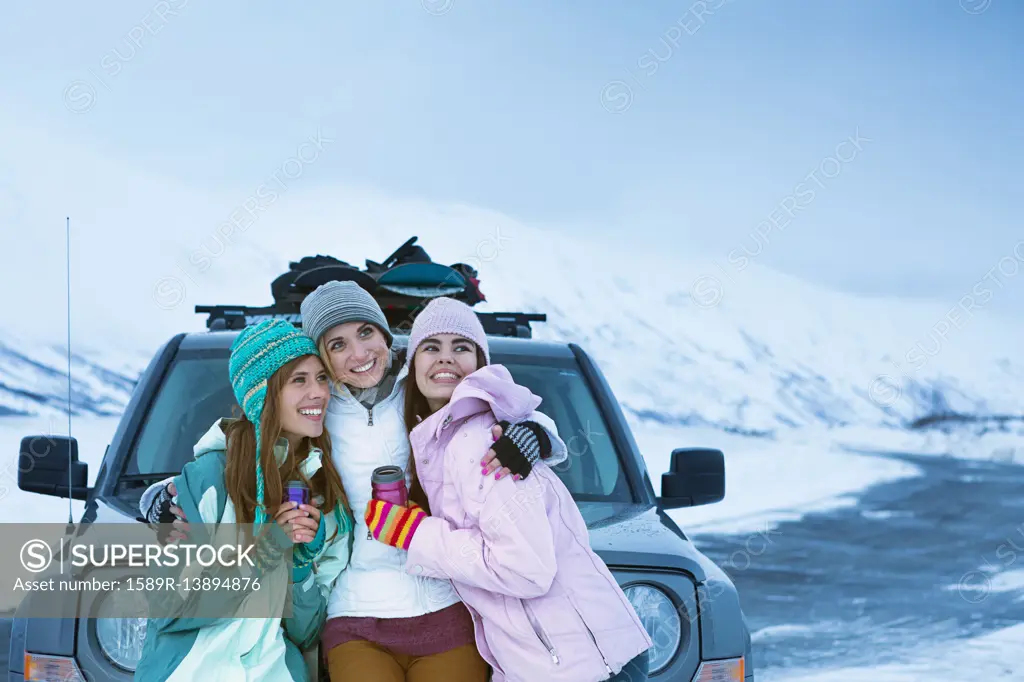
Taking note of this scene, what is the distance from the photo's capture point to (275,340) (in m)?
2.46

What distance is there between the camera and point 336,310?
2.61m

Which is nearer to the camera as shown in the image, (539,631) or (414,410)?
(539,631)

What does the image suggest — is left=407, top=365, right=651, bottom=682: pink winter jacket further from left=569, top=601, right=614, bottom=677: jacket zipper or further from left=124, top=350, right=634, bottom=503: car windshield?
left=124, top=350, right=634, bottom=503: car windshield

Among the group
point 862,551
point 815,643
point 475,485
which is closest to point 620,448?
point 475,485

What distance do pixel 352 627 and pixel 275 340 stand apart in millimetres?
722

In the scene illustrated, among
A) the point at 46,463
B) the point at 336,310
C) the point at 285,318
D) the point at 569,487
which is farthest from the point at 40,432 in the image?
the point at 336,310

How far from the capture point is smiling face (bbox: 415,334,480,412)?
252cm

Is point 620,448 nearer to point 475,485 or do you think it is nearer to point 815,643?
point 475,485

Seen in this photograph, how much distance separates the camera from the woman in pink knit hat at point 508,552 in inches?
85.7

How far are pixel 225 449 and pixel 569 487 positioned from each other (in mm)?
1493

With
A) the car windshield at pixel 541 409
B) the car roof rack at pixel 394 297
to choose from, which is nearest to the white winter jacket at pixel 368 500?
the car windshield at pixel 541 409

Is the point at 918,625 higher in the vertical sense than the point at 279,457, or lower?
lower

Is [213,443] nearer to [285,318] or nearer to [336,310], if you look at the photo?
[336,310]

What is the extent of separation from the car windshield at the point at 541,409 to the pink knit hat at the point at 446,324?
38.6 inches
